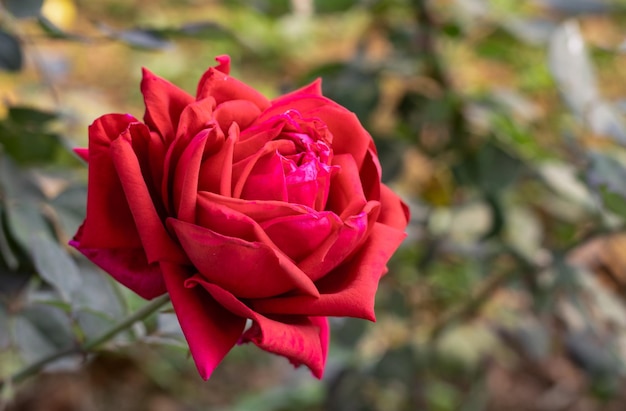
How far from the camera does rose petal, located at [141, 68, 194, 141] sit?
1.53 ft

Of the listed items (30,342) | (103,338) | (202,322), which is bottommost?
(30,342)

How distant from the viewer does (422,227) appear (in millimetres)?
1269

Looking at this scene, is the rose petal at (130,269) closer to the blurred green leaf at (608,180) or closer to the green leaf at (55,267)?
the green leaf at (55,267)

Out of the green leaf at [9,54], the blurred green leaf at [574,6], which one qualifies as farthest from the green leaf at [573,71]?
the green leaf at [9,54]

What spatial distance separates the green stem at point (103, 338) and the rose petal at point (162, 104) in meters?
0.11

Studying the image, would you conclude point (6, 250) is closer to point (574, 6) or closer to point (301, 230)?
point (301, 230)

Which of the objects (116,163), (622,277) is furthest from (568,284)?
(622,277)

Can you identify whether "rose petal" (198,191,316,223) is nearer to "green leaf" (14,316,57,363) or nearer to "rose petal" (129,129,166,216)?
"rose petal" (129,129,166,216)

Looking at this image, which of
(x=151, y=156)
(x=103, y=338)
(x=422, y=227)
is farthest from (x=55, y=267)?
(x=422, y=227)

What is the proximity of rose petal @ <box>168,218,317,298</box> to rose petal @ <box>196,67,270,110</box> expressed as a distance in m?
0.10

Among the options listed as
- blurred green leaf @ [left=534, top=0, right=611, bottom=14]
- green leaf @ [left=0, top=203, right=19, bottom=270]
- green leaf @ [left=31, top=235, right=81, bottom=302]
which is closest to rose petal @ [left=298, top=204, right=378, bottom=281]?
green leaf @ [left=31, top=235, right=81, bottom=302]

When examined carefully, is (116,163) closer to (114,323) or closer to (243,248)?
(243,248)

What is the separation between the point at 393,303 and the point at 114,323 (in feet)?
2.27

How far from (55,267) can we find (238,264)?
24 cm
